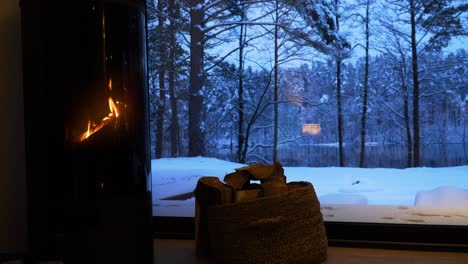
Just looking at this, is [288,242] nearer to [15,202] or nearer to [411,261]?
[411,261]

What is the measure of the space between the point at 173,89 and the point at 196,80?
107 millimetres

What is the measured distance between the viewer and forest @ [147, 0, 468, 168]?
1.41 meters

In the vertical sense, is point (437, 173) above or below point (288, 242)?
above

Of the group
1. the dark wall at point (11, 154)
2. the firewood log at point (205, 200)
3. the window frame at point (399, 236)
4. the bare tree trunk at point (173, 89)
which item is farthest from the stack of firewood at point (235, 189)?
the dark wall at point (11, 154)

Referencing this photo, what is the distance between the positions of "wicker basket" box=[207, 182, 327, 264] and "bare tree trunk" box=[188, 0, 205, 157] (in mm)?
541

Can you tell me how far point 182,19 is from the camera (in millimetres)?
1633

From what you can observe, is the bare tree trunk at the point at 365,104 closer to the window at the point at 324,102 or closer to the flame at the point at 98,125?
the window at the point at 324,102

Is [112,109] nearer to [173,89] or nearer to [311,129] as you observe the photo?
[173,89]

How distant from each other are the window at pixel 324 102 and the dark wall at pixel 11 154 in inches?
19.8

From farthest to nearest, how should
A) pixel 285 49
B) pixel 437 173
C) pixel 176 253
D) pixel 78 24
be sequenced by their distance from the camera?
pixel 285 49, pixel 437 173, pixel 176 253, pixel 78 24

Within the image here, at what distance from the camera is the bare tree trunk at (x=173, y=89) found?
1.63 metres

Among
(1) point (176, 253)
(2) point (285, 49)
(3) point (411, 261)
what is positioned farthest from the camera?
(2) point (285, 49)

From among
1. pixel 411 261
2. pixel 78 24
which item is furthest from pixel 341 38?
pixel 78 24

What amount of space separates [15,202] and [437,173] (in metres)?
1.54
